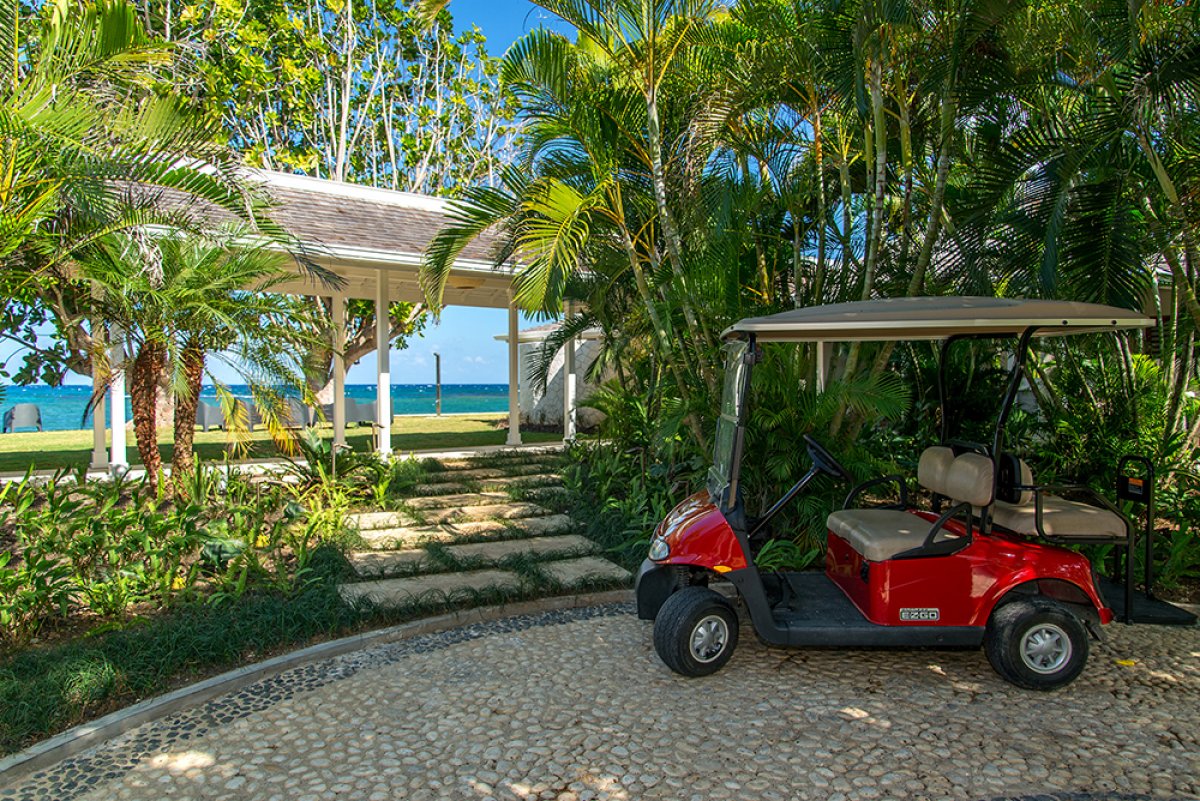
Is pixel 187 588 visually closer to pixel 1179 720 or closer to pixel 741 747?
pixel 741 747

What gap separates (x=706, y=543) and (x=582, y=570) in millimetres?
2132

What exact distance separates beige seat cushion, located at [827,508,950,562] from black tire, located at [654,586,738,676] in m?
0.77

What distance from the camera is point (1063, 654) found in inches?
144

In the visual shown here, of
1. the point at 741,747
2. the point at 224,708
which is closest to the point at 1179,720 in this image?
the point at 741,747

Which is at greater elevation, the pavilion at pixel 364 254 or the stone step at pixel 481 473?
the pavilion at pixel 364 254

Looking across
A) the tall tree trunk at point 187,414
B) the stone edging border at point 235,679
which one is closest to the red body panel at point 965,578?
the stone edging border at point 235,679

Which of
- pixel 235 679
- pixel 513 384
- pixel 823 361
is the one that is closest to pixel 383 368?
pixel 513 384

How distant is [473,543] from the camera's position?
653 centimetres

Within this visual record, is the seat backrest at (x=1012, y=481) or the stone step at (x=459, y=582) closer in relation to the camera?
the seat backrest at (x=1012, y=481)

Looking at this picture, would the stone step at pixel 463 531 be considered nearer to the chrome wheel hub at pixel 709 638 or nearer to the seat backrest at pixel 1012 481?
the chrome wheel hub at pixel 709 638

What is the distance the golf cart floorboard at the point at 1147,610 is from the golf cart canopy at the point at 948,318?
1415 mm

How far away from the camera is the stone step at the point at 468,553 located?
564 centimetres

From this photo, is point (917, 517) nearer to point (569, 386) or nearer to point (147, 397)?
point (147, 397)

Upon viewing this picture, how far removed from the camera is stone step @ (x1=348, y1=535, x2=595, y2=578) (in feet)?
18.5
